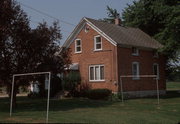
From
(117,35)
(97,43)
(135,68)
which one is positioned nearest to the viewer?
(97,43)

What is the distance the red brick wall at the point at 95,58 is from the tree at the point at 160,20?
20.4ft

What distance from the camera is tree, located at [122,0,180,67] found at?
3011 cm

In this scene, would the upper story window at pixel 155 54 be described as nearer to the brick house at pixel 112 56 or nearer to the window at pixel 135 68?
the brick house at pixel 112 56

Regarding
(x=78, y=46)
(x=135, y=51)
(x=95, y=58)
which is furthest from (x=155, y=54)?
(x=78, y=46)

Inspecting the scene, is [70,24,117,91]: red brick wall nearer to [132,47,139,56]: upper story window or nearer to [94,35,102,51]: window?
[94,35,102,51]: window

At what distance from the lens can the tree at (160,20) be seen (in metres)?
30.1

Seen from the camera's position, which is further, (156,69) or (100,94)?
(156,69)

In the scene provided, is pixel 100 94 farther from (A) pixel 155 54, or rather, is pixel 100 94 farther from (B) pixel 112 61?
(A) pixel 155 54

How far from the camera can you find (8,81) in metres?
19.5

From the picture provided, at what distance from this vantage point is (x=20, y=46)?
Answer: 63.3 feet

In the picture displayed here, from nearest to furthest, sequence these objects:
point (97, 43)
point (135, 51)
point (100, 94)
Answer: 1. point (100, 94)
2. point (97, 43)
3. point (135, 51)

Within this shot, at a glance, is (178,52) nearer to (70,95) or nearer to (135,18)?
(135,18)

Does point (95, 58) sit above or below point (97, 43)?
below

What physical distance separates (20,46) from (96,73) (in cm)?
1241
